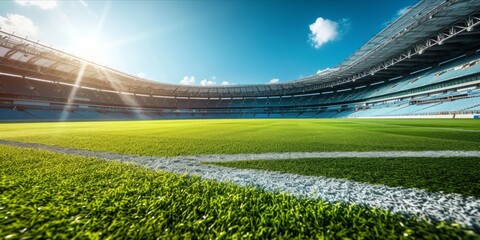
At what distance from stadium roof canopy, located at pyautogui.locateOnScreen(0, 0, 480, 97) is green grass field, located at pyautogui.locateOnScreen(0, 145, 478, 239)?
3142cm

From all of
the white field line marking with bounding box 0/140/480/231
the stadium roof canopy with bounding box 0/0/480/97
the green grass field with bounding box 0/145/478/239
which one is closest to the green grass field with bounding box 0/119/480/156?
the white field line marking with bounding box 0/140/480/231

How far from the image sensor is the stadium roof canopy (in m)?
22.9

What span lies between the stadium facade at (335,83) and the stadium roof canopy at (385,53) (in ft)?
0.44

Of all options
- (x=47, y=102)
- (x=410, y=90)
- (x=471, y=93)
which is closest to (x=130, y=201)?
(x=471, y=93)

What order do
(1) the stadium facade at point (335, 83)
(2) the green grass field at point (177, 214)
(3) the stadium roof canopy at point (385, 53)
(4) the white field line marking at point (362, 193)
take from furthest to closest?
(1) the stadium facade at point (335, 83)
(3) the stadium roof canopy at point (385, 53)
(4) the white field line marking at point (362, 193)
(2) the green grass field at point (177, 214)

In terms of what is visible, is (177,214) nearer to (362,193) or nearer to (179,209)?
(179,209)

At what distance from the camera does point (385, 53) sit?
3331 centimetres

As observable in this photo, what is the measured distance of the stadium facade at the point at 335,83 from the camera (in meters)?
25.7

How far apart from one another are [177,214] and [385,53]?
143 ft

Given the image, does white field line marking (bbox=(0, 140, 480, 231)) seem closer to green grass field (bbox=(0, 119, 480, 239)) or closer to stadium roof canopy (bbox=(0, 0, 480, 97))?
green grass field (bbox=(0, 119, 480, 239))

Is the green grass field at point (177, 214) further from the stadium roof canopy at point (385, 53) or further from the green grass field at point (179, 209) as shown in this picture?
the stadium roof canopy at point (385, 53)

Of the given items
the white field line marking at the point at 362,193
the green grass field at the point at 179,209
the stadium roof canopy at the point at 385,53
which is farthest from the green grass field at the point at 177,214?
the stadium roof canopy at the point at 385,53

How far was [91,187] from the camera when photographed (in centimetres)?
207

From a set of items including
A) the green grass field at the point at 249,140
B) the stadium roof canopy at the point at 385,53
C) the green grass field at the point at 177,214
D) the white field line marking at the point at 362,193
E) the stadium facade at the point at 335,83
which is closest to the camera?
the green grass field at the point at 177,214
